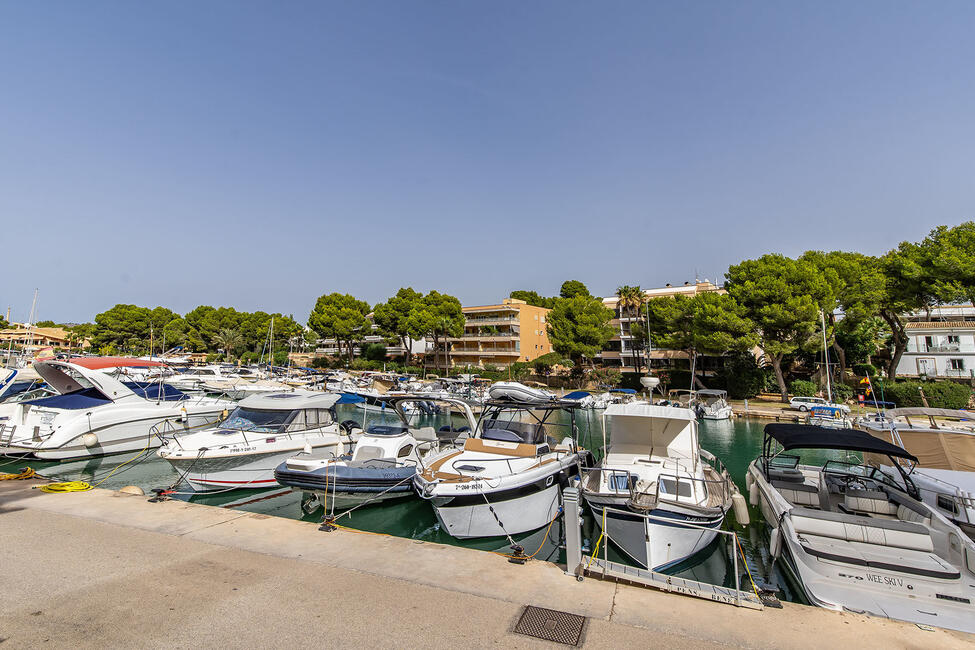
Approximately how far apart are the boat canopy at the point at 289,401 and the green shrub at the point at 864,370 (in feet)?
149

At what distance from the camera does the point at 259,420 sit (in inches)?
599

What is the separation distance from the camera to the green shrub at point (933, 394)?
3212 centimetres

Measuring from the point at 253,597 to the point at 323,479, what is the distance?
5.92m

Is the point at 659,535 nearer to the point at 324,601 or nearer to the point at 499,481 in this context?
the point at 499,481

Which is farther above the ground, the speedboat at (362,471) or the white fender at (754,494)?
the speedboat at (362,471)

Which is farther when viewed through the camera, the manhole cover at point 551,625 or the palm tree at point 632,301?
the palm tree at point 632,301

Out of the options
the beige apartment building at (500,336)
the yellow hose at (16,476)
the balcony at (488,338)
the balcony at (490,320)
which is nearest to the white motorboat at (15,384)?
the yellow hose at (16,476)

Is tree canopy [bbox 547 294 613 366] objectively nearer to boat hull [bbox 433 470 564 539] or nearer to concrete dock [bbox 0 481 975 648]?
boat hull [bbox 433 470 564 539]

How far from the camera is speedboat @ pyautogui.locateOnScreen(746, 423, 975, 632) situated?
650cm

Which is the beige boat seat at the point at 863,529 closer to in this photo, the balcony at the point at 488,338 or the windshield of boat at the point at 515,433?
the windshield of boat at the point at 515,433

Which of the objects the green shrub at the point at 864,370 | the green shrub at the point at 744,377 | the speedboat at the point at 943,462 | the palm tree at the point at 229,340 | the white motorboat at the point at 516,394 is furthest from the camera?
the palm tree at the point at 229,340

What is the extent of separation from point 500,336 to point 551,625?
198ft

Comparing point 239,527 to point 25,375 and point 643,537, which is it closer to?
point 643,537

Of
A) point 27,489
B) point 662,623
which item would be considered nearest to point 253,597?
point 662,623
